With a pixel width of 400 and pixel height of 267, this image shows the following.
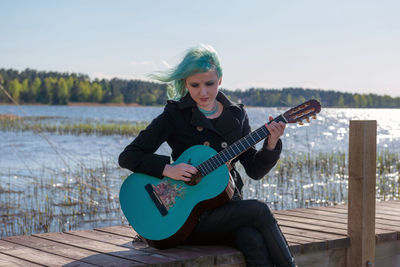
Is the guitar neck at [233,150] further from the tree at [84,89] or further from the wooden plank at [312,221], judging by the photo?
the tree at [84,89]

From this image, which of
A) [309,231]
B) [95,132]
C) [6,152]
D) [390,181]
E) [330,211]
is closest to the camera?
[309,231]

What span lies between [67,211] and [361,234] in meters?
5.08

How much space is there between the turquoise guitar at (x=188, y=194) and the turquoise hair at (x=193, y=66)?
1.56 feet

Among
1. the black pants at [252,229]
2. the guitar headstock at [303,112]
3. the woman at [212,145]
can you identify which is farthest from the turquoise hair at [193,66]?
the black pants at [252,229]

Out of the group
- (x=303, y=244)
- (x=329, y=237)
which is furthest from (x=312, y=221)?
(x=303, y=244)

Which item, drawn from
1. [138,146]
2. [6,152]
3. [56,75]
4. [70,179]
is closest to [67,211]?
[70,179]

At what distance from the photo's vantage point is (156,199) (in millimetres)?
3092

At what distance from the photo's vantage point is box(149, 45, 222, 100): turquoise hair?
325 cm

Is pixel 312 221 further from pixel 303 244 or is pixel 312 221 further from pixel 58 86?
pixel 58 86

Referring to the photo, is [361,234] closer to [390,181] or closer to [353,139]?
[353,139]

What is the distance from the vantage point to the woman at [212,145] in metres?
3.02

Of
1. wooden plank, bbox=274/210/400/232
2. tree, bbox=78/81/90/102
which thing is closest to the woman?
wooden plank, bbox=274/210/400/232

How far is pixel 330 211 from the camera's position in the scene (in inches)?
183

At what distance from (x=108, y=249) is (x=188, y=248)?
502 millimetres
